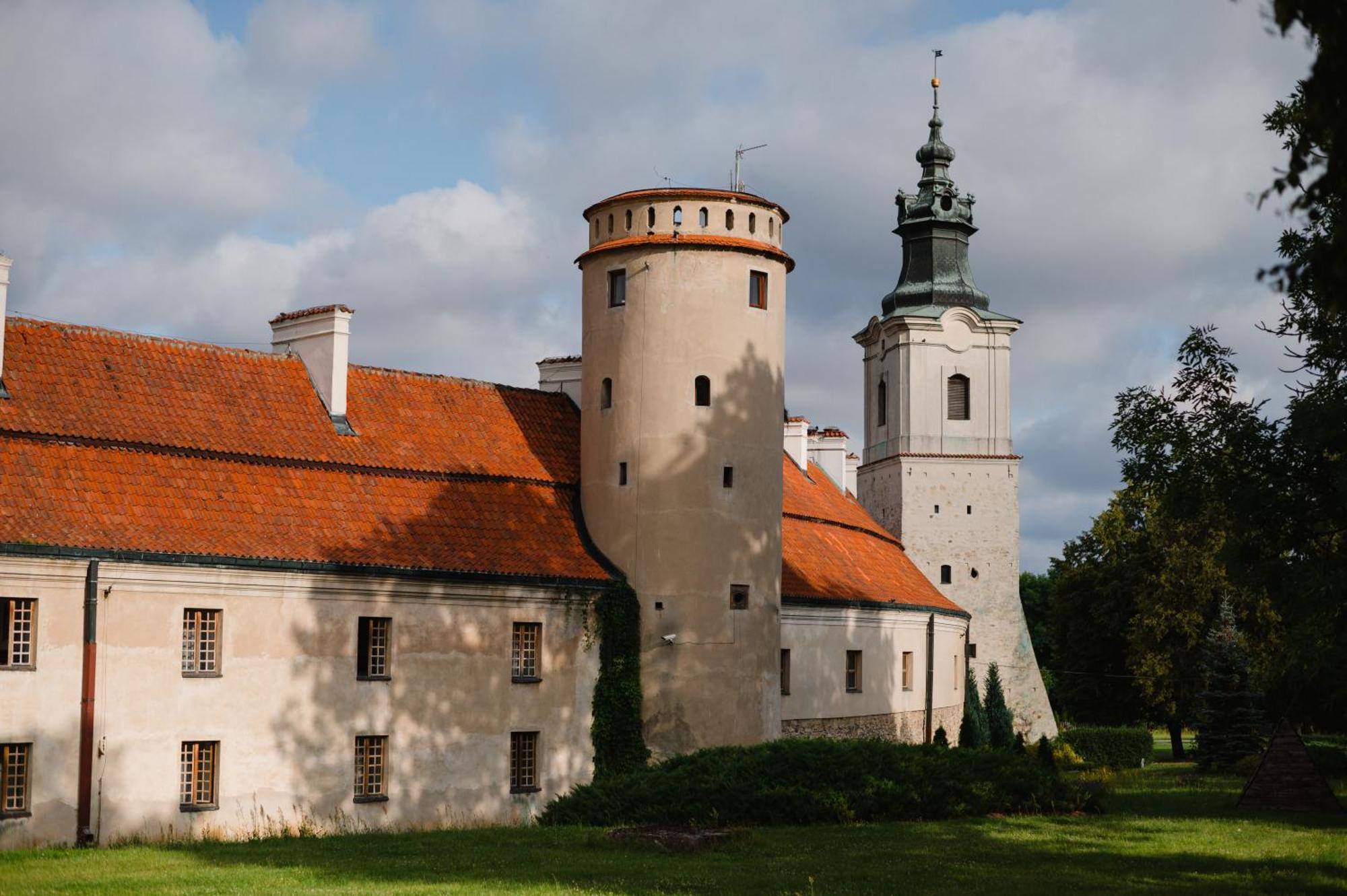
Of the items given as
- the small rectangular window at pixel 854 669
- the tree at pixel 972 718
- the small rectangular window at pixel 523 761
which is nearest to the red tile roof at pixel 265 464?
the small rectangular window at pixel 523 761

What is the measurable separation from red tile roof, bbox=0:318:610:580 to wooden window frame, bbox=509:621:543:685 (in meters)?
1.19

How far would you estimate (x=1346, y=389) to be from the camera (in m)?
25.5

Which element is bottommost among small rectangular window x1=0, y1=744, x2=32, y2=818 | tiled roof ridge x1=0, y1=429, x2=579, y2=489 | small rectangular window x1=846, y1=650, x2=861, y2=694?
small rectangular window x1=0, y1=744, x2=32, y2=818

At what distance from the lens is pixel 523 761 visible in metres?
33.7

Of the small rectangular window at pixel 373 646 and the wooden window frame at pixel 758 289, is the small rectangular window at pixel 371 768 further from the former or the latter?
the wooden window frame at pixel 758 289

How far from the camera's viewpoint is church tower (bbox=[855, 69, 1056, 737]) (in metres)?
63.6

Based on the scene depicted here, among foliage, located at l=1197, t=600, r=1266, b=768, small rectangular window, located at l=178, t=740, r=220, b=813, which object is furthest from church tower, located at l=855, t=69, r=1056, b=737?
small rectangular window, located at l=178, t=740, r=220, b=813

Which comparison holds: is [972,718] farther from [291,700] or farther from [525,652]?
[291,700]

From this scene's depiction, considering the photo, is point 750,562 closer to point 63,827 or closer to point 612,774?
point 612,774

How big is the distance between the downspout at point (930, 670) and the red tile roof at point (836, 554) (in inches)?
24.8

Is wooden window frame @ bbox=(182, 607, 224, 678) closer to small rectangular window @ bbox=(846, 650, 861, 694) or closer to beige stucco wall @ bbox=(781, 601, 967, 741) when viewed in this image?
Result: beige stucco wall @ bbox=(781, 601, 967, 741)

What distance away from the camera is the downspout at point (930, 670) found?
50.5m

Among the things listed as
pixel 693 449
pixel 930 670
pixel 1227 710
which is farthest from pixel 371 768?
pixel 1227 710

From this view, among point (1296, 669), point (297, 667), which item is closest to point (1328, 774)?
point (1296, 669)
